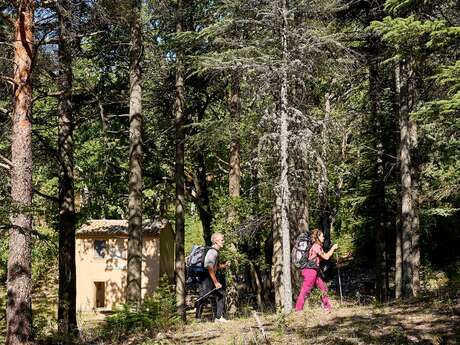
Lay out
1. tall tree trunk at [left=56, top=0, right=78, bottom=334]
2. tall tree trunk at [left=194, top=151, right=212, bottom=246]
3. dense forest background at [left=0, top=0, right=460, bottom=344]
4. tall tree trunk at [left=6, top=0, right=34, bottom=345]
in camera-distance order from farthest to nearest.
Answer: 1. tall tree trunk at [left=194, top=151, right=212, bottom=246]
2. tall tree trunk at [left=56, top=0, right=78, bottom=334]
3. dense forest background at [left=0, top=0, right=460, bottom=344]
4. tall tree trunk at [left=6, top=0, right=34, bottom=345]

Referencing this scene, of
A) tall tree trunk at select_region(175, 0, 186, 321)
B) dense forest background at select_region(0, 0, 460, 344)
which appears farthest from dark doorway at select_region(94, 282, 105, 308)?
tall tree trunk at select_region(175, 0, 186, 321)

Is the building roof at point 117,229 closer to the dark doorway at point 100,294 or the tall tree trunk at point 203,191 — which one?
the dark doorway at point 100,294

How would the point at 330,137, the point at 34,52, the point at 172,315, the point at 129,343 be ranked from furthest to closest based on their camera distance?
the point at 330,137 → the point at 172,315 → the point at 34,52 → the point at 129,343

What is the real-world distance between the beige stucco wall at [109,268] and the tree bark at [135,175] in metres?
16.1

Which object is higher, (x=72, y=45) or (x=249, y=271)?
(x=72, y=45)

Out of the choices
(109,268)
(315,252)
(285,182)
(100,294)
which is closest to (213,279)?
(315,252)

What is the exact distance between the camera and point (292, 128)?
1125 centimetres

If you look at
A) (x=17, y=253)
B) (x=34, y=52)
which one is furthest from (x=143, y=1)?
(x=17, y=253)

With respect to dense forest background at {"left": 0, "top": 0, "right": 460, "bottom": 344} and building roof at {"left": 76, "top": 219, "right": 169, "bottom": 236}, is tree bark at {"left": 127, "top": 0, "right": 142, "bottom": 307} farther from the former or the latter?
building roof at {"left": 76, "top": 219, "right": 169, "bottom": 236}

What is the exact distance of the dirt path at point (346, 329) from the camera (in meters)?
6.57

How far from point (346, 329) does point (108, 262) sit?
936 inches

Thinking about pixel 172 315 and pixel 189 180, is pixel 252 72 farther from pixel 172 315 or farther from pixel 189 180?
pixel 189 180

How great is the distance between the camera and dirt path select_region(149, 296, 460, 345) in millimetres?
6566

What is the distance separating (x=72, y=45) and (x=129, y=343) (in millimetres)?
7258
